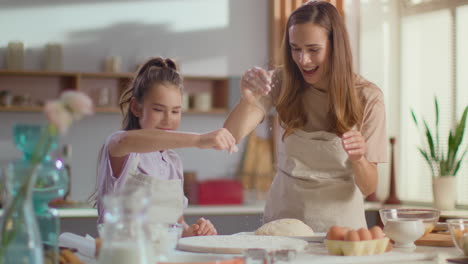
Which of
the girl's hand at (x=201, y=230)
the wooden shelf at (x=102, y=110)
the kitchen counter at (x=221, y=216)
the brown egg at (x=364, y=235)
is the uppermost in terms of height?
the wooden shelf at (x=102, y=110)

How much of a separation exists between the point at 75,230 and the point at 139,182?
88.7 inches

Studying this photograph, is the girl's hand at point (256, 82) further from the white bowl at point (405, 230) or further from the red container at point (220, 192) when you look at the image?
the red container at point (220, 192)

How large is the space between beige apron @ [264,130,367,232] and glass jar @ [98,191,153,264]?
1246 mm

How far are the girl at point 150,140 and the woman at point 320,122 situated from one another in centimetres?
25

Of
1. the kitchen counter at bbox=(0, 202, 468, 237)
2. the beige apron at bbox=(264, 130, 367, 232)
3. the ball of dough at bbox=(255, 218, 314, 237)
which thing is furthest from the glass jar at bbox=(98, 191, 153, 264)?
the kitchen counter at bbox=(0, 202, 468, 237)

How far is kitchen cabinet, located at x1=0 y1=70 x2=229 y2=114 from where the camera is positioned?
465cm

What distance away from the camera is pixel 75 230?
4082 mm

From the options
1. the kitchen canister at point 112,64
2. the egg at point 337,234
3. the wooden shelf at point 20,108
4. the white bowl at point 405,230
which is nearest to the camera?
the egg at point 337,234

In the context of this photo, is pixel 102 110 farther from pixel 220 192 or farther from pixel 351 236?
pixel 351 236

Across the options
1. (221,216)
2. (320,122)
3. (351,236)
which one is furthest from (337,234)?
(221,216)

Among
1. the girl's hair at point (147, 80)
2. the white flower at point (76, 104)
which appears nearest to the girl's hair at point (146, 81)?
the girl's hair at point (147, 80)

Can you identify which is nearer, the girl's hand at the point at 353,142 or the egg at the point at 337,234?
the egg at the point at 337,234

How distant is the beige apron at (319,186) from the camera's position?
88.3 inches

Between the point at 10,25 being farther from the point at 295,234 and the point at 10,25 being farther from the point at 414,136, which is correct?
the point at 295,234
